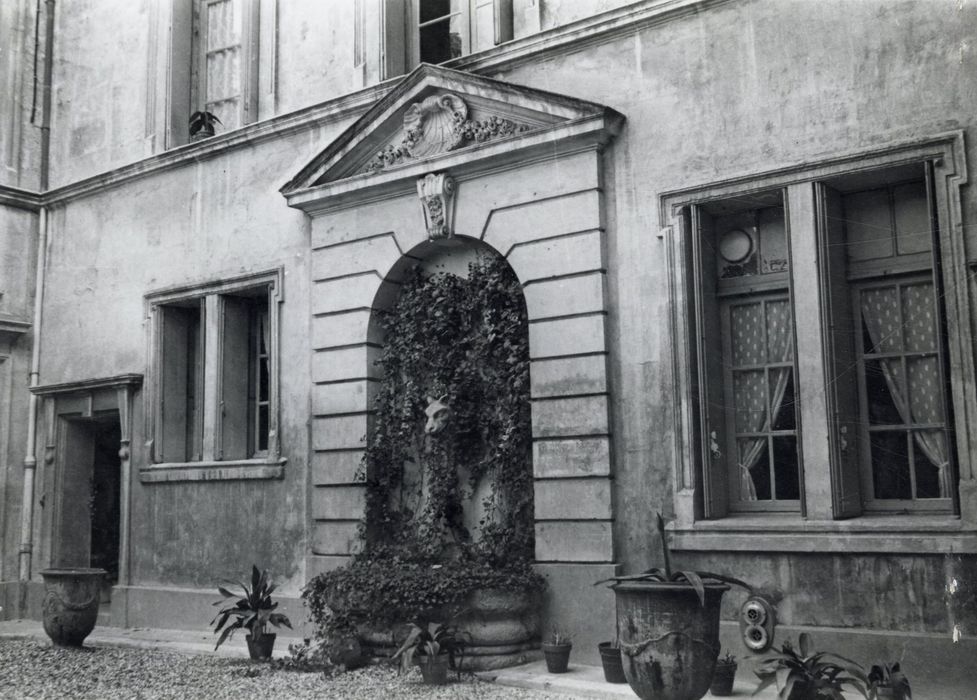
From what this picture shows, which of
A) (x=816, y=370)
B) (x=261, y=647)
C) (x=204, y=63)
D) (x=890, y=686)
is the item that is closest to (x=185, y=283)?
(x=204, y=63)

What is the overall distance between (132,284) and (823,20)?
8.90m

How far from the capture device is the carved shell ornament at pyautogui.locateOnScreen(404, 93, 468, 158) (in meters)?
10.2

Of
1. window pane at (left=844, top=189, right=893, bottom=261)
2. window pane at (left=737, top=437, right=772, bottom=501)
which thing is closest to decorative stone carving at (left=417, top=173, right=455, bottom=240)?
window pane at (left=737, top=437, right=772, bottom=501)

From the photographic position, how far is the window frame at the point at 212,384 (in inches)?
448

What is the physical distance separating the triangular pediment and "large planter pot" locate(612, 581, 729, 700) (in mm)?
4330

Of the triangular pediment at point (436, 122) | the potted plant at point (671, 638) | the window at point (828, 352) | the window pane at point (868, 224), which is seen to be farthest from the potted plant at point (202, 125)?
the potted plant at point (671, 638)

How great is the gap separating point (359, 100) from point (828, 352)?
18.9ft

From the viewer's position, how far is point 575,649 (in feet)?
29.1

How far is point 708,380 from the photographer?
342 inches

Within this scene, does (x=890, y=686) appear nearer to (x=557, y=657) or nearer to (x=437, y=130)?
(x=557, y=657)

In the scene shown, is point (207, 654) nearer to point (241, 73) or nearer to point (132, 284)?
point (132, 284)

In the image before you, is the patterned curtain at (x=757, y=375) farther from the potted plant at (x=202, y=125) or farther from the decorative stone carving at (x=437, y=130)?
the potted plant at (x=202, y=125)

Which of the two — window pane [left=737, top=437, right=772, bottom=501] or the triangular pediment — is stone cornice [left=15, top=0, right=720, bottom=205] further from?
window pane [left=737, top=437, right=772, bottom=501]

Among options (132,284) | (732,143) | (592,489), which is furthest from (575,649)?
(132,284)
